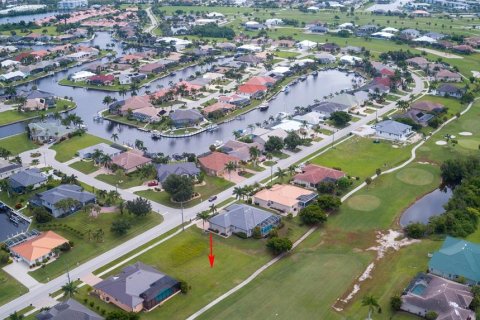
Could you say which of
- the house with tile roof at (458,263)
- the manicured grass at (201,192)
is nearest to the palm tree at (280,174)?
the manicured grass at (201,192)

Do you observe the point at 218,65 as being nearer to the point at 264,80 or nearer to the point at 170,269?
the point at 264,80

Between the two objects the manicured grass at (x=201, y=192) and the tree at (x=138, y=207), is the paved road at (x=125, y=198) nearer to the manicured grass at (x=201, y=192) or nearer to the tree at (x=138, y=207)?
the manicured grass at (x=201, y=192)

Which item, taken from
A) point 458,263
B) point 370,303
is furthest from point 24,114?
point 458,263

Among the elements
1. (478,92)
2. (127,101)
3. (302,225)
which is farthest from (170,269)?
(478,92)

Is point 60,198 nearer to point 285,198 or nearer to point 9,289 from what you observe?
point 9,289

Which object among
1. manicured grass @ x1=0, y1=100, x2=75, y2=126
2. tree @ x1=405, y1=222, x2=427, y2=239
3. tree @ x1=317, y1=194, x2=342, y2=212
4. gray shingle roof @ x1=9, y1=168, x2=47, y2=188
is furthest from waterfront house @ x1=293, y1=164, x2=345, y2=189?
manicured grass @ x1=0, y1=100, x2=75, y2=126

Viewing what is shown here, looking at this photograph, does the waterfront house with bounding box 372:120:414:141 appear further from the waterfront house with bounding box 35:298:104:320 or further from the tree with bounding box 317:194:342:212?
the waterfront house with bounding box 35:298:104:320
